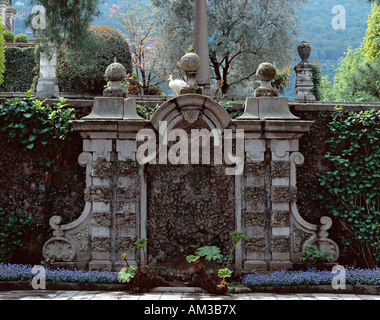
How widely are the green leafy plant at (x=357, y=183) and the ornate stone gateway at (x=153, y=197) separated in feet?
2.24

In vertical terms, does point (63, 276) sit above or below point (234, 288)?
above

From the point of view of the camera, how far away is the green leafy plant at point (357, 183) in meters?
7.83

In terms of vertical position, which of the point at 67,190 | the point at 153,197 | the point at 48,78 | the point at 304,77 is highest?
the point at 304,77

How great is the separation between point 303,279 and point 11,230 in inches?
209

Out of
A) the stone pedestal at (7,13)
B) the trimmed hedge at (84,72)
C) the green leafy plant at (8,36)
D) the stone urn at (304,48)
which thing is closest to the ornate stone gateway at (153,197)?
the trimmed hedge at (84,72)

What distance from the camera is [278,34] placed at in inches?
838

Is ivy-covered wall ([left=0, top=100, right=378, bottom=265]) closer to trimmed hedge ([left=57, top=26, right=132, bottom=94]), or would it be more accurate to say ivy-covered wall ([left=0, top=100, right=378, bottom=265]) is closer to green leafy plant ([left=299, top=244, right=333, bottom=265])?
green leafy plant ([left=299, top=244, right=333, bottom=265])

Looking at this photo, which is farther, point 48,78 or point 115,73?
point 48,78

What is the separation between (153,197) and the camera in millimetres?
7707

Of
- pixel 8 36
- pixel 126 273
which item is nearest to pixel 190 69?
pixel 126 273

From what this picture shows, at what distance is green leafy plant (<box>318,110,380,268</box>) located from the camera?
308 inches

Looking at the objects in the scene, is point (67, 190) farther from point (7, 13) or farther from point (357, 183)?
point (7, 13)

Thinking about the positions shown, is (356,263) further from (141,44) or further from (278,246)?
(141,44)

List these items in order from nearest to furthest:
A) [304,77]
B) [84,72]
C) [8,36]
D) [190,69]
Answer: [190,69] < [84,72] < [304,77] < [8,36]
